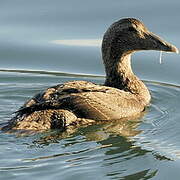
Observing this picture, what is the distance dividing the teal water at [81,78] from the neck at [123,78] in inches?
12.9

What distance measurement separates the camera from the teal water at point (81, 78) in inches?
368

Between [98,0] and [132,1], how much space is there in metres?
0.72

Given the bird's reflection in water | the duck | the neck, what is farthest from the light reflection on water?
the neck

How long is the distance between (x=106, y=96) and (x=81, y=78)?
2280 millimetres

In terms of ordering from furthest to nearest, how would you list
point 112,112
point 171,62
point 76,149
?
point 171,62, point 112,112, point 76,149

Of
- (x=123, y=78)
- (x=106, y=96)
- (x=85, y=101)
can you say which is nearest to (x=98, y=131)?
(x=85, y=101)

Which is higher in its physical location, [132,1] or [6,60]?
[132,1]

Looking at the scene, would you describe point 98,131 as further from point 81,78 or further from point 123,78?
point 81,78

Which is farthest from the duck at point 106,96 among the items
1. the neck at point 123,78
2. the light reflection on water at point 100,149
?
the light reflection on water at point 100,149

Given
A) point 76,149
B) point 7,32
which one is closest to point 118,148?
point 76,149

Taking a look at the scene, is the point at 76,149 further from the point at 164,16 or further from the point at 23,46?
the point at 164,16

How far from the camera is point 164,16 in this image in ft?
49.8

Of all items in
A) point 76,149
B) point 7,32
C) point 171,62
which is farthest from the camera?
point 7,32

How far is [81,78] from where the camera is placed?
13477mm
